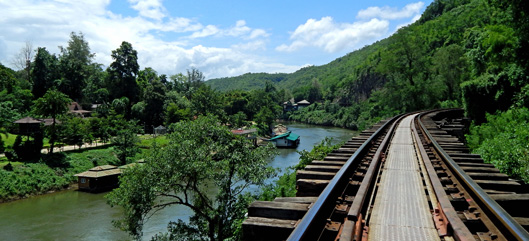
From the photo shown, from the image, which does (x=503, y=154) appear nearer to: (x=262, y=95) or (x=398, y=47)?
(x=398, y=47)

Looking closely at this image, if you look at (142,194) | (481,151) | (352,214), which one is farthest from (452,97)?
(352,214)

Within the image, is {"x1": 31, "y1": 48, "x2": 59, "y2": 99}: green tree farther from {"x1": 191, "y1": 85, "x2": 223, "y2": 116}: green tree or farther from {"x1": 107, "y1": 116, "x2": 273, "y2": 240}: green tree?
{"x1": 107, "y1": 116, "x2": 273, "y2": 240}: green tree

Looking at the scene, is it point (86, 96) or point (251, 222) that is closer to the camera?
point (251, 222)

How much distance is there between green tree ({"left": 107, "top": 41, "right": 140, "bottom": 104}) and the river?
36.6 metres

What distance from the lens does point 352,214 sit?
3.04 m

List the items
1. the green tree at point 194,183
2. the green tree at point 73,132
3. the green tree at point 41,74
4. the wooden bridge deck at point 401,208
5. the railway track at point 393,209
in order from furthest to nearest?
the green tree at point 41,74, the green tree at point 73,132, the green tree at point 194,183, the wooden bridge deck at point 401,208, the railway track at point 393,209

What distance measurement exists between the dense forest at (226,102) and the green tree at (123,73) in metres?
0.18

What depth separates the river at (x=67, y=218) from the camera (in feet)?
57.6

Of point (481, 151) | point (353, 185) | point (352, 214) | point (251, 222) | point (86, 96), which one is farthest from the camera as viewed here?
point (86, 96)

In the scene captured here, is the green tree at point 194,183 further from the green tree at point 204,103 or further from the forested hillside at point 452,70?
the green tree at point 204,103

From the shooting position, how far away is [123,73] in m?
59.9

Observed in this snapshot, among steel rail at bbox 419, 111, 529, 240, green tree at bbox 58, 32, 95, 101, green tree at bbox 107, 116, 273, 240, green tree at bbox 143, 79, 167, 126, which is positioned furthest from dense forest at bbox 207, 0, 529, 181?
green tree at bbox 58, 32, 95, 101

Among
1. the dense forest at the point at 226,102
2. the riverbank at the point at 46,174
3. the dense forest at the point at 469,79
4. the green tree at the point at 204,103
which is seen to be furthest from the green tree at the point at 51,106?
the dense forest at the point at 469,79

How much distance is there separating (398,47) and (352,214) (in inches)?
1499
